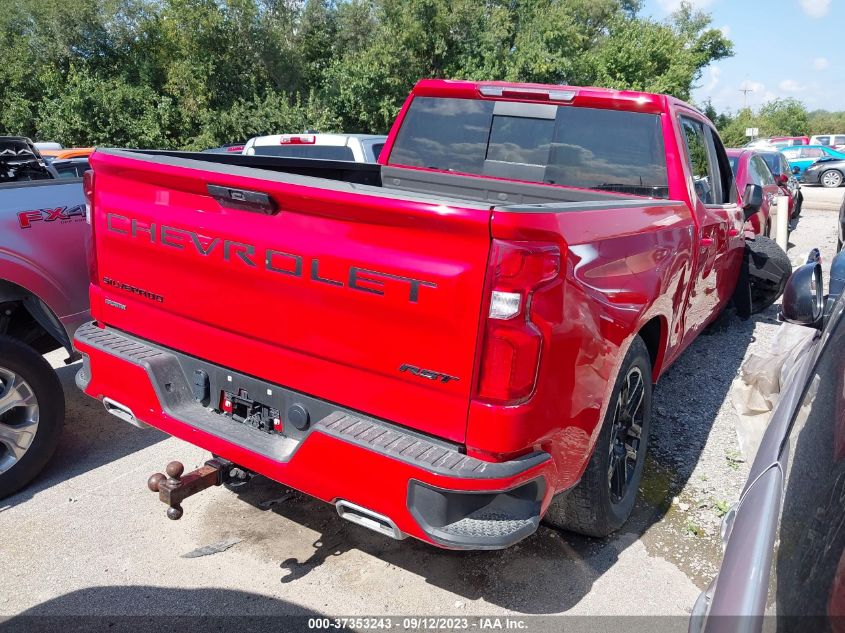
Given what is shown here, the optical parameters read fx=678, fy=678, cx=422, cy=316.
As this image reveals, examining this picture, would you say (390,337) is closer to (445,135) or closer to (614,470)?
(614,470)

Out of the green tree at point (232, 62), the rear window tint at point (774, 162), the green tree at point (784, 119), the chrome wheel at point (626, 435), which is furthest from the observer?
the green tree at point (784, 119)

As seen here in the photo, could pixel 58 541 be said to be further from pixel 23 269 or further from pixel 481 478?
pixel 481 478

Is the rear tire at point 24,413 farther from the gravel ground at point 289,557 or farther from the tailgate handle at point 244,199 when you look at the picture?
the tailgate handle at point 244,199

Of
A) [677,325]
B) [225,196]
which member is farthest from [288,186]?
[677,325]

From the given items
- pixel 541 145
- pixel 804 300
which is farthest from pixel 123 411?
pixel 804 300

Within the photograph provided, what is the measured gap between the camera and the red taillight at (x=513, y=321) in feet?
7.00

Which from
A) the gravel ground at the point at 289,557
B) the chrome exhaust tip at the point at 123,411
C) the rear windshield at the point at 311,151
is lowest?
the gravel ground at the point at 289,557

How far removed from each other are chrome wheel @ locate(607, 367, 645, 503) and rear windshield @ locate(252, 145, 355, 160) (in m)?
4.75

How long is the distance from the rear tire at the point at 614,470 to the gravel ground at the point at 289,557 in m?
0.20

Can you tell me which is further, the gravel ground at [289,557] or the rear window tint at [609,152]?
the rear window tint at [609,152]

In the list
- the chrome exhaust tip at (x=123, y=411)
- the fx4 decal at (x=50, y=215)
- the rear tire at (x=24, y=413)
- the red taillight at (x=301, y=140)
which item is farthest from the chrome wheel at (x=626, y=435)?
the red taillight at (x=301, y=140)

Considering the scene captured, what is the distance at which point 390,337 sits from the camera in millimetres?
2338

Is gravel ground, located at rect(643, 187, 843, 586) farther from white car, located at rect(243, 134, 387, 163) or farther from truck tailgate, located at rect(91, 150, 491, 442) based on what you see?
white car, located at rect(243, 134, 387, 163)

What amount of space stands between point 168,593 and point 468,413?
1.63 m
